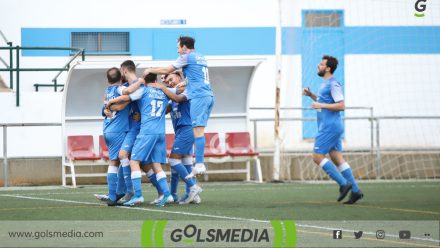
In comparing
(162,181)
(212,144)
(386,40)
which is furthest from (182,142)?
(386,40)

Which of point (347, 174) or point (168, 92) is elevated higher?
point (168, 92)

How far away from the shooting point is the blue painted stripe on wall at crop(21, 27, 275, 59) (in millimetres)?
21625

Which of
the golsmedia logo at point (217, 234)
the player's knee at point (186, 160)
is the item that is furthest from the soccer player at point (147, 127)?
the golsmedia logo at point (217, 234)

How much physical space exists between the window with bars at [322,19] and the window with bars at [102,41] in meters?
3.79

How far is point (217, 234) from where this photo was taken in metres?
9.50

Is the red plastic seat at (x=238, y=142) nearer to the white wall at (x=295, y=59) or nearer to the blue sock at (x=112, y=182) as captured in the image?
the white wall at (x=295, y=59)

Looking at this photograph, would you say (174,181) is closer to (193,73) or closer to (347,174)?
(193,73)

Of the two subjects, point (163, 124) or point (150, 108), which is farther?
point (163, 124)

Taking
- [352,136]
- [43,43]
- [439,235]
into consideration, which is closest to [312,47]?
[352,136]

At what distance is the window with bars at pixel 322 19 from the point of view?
2202 cm

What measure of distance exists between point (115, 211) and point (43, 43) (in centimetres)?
1010

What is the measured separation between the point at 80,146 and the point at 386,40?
7769mm

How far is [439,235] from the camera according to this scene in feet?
31.0

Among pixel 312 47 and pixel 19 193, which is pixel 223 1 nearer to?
pixel 312 47
